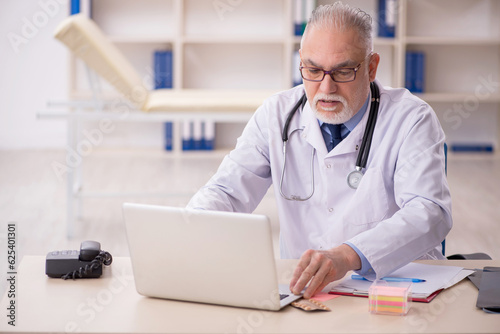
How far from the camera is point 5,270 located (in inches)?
113

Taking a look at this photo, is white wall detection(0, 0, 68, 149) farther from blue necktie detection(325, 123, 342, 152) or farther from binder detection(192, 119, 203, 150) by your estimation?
blue necktie detection(325, 123, 342, 152)

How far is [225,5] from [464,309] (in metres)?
4.59

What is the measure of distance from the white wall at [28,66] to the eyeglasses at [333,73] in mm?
4142

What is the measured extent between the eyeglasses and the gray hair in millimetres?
80

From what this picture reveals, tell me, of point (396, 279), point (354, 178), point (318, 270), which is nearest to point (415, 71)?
point (354, 178)

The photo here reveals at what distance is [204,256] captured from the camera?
1.21 m

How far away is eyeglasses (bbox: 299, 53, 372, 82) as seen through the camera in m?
1.67

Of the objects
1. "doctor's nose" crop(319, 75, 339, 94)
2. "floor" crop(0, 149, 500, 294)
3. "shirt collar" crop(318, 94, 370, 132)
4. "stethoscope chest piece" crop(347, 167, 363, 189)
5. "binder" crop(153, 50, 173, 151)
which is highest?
"binder" crop(153, 50, 173, 151)

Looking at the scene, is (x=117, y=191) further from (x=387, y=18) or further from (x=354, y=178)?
(x=354, y=178)

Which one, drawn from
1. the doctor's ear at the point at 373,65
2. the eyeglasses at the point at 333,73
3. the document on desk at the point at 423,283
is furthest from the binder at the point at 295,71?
the document on desk at the point at 423,283

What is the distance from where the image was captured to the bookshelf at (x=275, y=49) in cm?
548

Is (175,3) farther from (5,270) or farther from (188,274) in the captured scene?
(188,274)

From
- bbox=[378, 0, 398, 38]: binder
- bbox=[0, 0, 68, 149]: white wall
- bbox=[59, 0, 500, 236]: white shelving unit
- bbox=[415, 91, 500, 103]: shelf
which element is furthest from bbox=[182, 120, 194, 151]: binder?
bbox=[415, 91, 500, 103]: shelf

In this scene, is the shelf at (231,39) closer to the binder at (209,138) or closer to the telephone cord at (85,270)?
the binder at (209,138)
